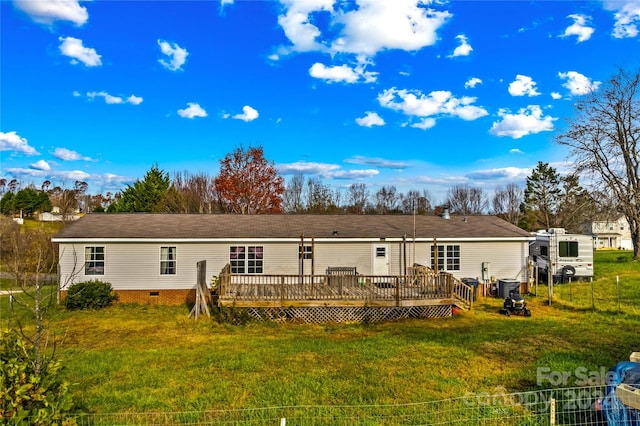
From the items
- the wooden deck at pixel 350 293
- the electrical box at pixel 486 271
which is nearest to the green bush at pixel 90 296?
the wooden deck at pixel 350 293

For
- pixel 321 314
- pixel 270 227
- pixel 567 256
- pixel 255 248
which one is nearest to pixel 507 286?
pixel 567 256

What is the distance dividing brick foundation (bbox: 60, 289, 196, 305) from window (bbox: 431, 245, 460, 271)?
11.3 m

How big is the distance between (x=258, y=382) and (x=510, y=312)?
10.3m

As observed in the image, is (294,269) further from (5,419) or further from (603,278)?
(603,278)

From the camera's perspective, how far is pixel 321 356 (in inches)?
373

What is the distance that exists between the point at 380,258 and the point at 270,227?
5387 millimetres

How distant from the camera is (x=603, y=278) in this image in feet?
72.3

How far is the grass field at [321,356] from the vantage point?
23.5ft

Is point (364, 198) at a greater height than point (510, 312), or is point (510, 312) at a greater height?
point (364, 198)

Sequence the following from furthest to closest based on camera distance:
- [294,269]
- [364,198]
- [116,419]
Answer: [364,198], [294,269], [116,419]

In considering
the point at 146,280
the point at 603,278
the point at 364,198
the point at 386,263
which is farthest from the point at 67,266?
the point at 364,198

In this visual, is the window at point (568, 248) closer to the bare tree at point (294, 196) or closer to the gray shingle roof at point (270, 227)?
the gray shingle roof at point (270, 227)

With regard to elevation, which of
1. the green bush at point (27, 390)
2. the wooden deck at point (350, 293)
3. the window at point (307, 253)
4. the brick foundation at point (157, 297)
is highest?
the window at point (307, 253)

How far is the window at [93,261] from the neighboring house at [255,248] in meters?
0.04
